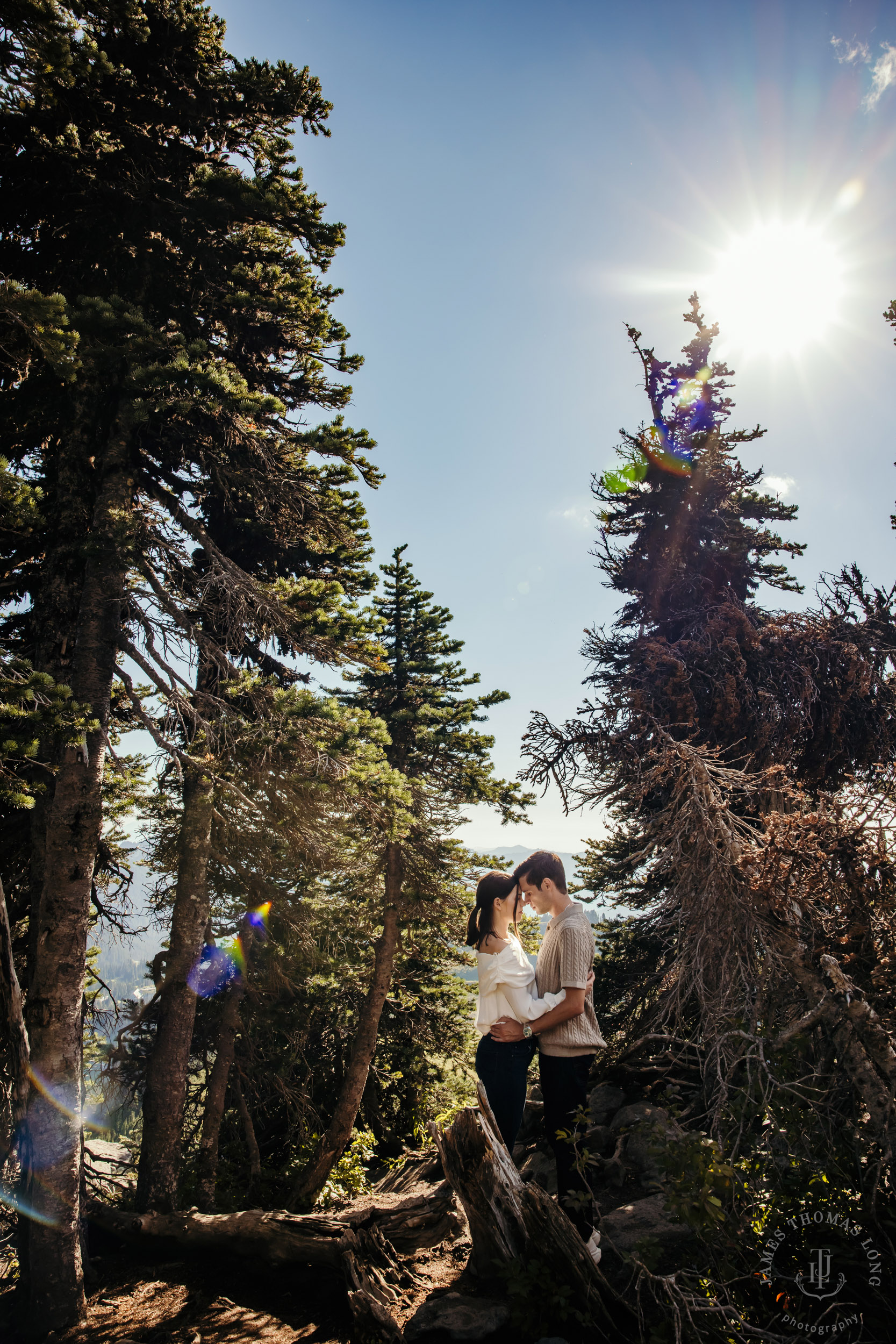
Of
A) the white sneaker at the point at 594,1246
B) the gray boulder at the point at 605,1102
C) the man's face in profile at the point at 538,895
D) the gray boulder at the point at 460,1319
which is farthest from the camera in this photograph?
the gray boulder at the point at 605,1102

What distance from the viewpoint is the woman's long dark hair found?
4430 millimetres

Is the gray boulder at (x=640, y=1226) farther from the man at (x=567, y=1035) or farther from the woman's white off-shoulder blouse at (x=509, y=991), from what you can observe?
the woman's white off-shoulder blouse at (x=509, y=991)

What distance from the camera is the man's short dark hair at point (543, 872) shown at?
457cm

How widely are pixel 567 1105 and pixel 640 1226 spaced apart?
7.34 ft

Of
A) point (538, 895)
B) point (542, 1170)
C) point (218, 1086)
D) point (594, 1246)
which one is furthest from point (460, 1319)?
point (218, 1086)

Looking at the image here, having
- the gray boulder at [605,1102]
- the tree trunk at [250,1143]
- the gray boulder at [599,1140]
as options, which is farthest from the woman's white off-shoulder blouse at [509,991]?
the tree trunk at [250,1143]

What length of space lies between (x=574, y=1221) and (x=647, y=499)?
39.4 feet

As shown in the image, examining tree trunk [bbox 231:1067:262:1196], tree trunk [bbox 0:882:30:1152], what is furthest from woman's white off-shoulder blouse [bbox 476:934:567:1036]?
tree trunk [bbox 231:1067:262:1196]

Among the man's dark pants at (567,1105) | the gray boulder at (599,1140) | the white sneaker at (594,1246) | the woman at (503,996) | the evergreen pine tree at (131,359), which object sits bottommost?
the gray boulder at (599,1140)

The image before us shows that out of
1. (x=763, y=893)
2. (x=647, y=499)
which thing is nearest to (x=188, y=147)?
(x=647, y=499)

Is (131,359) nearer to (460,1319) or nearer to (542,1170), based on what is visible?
(460,1319)

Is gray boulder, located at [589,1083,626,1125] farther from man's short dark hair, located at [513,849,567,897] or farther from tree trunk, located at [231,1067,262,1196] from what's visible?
man's short dark hair, located at [513,849,567,897]

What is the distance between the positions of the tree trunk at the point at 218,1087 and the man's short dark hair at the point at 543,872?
8.47 m

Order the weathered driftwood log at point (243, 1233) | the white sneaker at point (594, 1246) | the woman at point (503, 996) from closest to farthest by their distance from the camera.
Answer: the white sneaker at point (594, 1246) < the woman at point (503, 996) < the weathered driftwood log at point (243, 1233)
